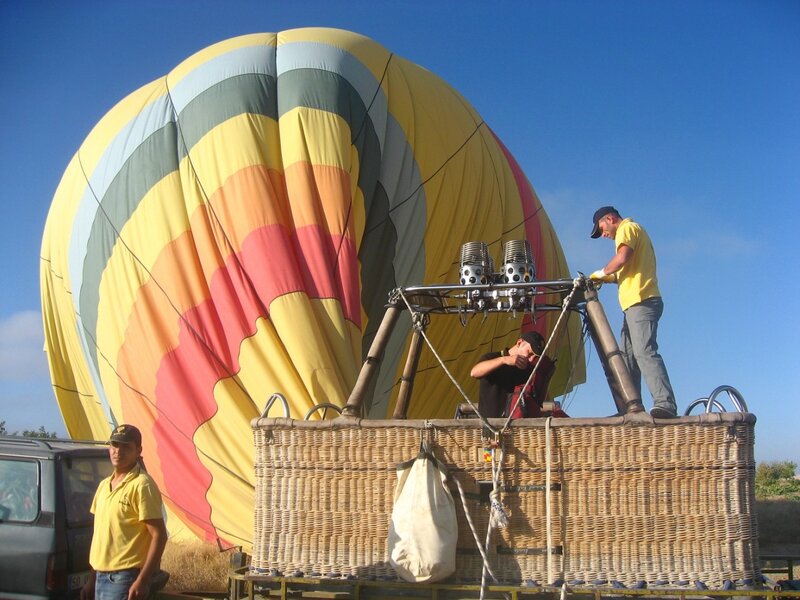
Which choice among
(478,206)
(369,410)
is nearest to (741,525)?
(369,410)

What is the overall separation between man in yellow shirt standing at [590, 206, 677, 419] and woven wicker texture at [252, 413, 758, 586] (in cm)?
97

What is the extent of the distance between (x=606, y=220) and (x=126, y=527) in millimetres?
2800

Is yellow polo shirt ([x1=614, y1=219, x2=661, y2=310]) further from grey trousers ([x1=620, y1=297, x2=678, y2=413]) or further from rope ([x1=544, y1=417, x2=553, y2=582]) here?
rope ([x1=544, y1=417, x2=553, y2=582])

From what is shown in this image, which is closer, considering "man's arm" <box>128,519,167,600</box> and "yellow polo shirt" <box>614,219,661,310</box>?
"man's arm" <box>128,519,167,600</box>

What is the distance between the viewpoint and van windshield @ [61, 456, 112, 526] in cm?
470

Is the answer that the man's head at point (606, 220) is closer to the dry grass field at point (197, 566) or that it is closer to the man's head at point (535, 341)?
the man's head at point (535, 341)

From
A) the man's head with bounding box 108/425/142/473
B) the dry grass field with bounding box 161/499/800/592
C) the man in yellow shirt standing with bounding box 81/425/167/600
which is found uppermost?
the man's head with bounding box 108/425/142/473

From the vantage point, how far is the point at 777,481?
17.3m

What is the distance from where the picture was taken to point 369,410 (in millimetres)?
6090

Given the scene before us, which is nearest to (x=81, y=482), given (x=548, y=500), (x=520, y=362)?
(x=520, y=362)

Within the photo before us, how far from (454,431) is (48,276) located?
255 inches

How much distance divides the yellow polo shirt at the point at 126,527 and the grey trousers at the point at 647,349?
2213 mm

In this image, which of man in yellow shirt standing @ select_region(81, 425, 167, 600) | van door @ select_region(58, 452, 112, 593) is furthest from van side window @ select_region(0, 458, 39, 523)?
man in yellow shirt standing @ select_region(81, 425, 167, 600)

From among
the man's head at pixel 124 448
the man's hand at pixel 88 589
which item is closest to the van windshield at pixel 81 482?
the man's hand at pixel 88 589
